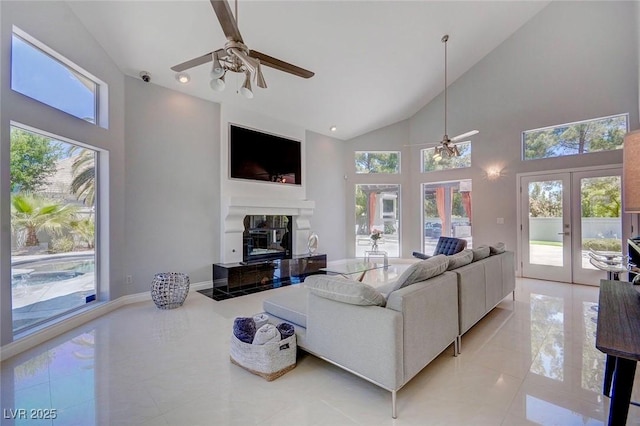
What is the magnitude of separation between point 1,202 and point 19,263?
25.6 inches

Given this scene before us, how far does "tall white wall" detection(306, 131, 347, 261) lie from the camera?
647cm

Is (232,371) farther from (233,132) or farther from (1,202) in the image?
(233,132)

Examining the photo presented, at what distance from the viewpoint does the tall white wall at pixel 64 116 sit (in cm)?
248

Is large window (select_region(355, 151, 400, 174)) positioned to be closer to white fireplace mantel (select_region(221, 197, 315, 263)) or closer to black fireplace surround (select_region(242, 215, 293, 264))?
white fireplace mantel (select_region(221, 197, 315, 263))

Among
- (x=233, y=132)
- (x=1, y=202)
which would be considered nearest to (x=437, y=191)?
(x=233, y=132)

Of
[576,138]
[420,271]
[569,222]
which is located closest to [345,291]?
[420,271]

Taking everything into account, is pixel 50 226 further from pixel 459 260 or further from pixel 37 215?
pixel 459 260

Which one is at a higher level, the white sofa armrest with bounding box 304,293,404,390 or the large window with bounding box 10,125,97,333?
the large window with bounding box 10,125,97,333

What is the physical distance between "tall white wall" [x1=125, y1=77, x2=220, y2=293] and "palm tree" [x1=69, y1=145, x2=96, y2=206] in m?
0.42

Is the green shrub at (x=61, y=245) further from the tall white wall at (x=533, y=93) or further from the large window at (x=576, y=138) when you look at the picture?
the large window at (x=576, y=138)

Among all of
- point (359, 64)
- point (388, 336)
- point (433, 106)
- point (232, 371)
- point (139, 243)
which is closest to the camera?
point (388, 336)

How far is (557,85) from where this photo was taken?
5.06 metres

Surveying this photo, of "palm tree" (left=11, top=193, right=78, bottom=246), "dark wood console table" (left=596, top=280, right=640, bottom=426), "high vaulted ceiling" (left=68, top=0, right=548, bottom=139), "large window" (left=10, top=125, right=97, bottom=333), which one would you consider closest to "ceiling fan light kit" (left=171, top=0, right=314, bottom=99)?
"high vaulted ceiling" (left=68, top=0, right=548, bottom=139)

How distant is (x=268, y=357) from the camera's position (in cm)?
213
